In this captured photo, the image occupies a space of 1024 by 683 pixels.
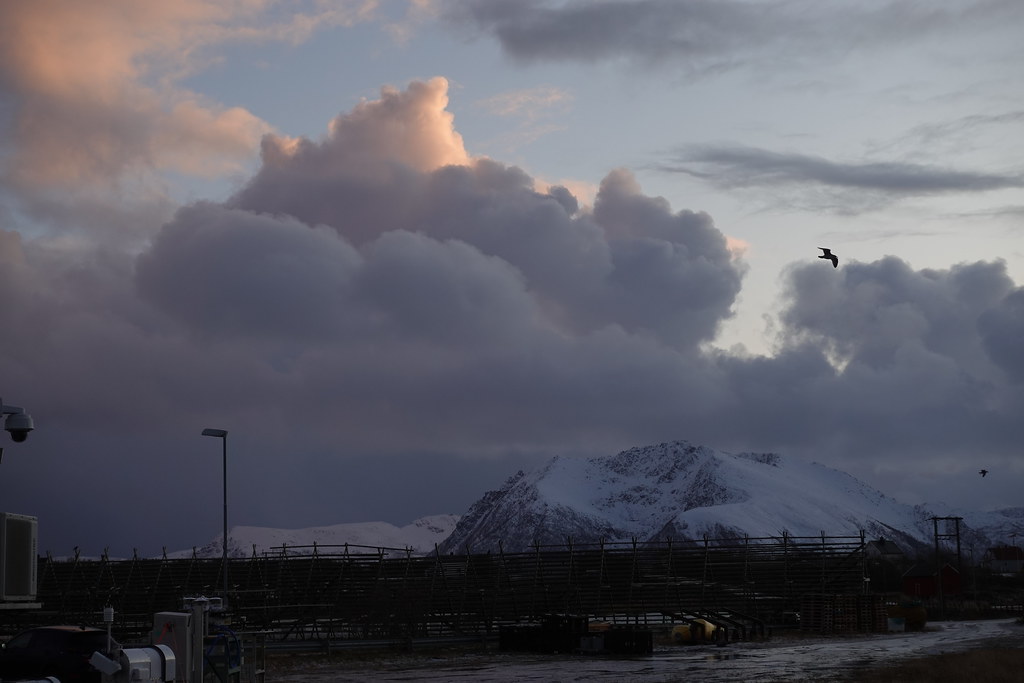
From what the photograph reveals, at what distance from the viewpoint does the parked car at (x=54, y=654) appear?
24.2m

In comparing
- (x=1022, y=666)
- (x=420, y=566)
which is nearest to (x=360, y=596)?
(x=420, y=566)

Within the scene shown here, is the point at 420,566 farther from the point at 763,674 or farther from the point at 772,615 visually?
the point at 763,674

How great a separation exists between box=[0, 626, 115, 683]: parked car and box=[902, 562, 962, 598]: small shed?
113045 millimetres


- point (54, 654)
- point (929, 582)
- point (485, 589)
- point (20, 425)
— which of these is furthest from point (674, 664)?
point (929, 582)

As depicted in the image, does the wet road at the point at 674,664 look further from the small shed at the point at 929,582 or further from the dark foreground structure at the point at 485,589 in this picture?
the small shed at the point at 929,582

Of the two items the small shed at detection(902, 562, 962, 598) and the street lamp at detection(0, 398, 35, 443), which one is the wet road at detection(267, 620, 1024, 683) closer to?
the street lamp at detection(0, 398, 35, 443)

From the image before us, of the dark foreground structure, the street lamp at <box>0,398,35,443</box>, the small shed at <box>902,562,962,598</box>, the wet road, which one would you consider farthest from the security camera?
the small shed at <box>902,562,962,598</box>

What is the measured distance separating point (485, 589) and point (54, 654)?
37670 mm

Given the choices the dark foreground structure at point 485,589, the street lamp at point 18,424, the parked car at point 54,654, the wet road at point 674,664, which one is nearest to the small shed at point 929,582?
the dark foreground structure at point 485,589

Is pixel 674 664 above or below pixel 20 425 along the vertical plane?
below

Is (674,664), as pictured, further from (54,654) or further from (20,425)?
(20,425)

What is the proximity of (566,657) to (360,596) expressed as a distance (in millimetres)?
17692

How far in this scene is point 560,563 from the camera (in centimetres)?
6372

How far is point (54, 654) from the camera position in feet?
80.3
